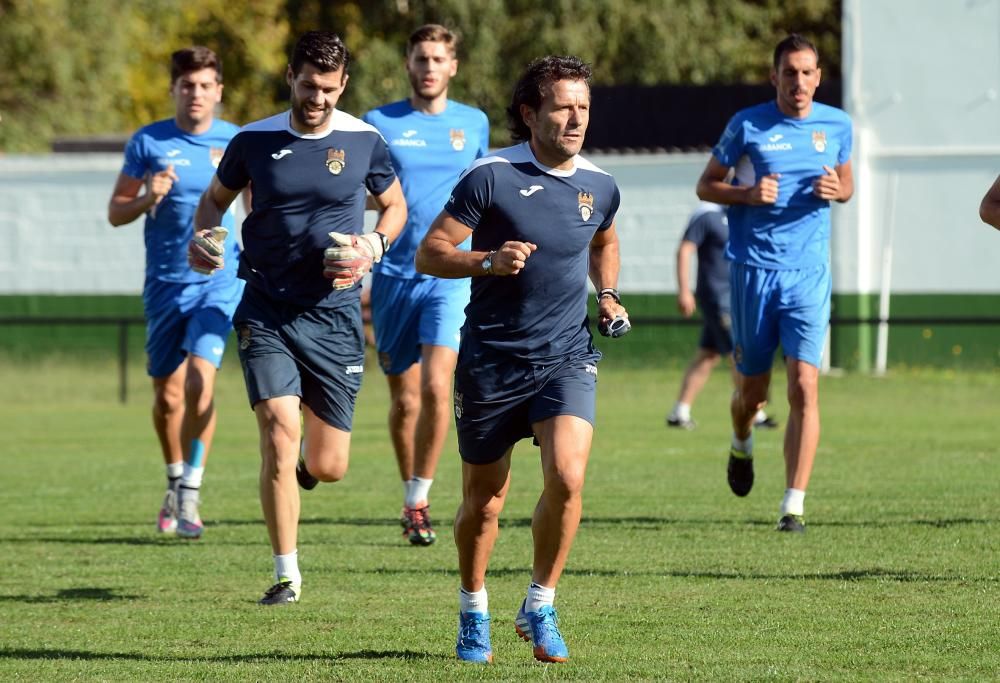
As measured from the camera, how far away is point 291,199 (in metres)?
7.78

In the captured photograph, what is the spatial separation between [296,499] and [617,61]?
3198 cm

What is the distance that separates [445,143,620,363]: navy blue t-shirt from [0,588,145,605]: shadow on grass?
2.43 meters

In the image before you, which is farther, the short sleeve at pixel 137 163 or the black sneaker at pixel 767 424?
the black sneaker at pixel 767 424

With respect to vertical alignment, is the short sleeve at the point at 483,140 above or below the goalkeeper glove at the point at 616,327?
above

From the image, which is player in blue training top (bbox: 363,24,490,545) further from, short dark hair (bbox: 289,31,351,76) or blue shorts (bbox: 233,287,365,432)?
short dark hair (bbox: 289,31,351,76)

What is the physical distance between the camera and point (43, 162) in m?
25.7

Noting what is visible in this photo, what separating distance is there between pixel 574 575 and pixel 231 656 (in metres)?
2.17

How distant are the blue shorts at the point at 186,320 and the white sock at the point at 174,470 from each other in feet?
1.82

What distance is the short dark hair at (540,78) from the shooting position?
6.29m

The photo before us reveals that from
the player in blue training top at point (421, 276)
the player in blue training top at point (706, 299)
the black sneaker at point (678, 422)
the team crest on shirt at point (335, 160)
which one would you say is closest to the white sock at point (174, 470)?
the player in blue training top at point (421, 276)

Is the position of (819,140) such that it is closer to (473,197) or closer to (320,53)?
(320,53)

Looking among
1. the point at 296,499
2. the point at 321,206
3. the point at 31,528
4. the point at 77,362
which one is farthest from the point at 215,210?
the point at 77,362

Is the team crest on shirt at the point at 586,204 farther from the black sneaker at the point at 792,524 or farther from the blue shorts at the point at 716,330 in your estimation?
the blue shorts at the point at 716,330

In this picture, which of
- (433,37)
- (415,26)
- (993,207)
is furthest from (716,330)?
(415,26)
